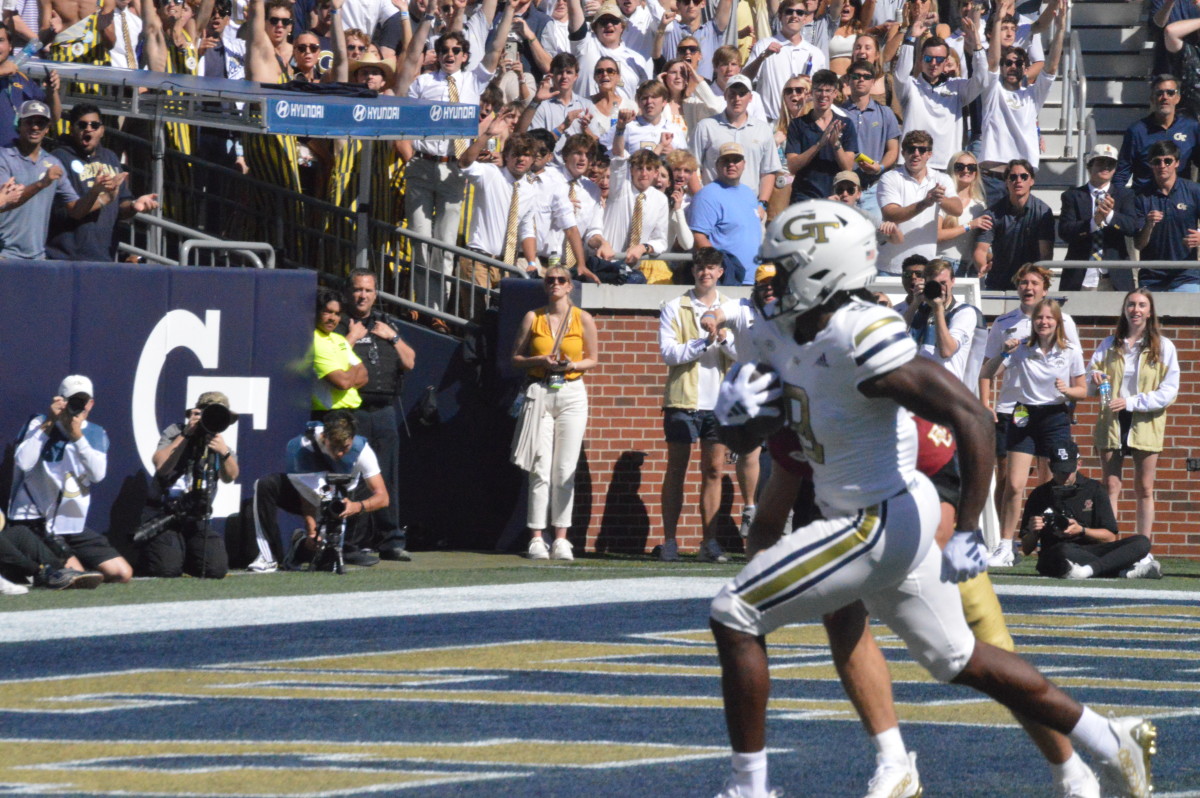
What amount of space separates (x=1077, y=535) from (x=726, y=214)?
3773 mm

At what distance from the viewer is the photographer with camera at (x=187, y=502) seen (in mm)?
12312

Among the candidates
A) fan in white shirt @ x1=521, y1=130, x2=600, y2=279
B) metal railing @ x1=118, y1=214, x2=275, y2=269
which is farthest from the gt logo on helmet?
fan in white shirt @ x1=521, y1=130, x2=600, y2=279

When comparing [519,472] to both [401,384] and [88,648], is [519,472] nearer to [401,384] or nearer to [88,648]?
[401,384]

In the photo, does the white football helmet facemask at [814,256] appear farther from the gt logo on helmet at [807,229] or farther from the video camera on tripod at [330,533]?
the video camera on tripod at [330,533]

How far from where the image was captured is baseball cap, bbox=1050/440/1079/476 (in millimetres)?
13695

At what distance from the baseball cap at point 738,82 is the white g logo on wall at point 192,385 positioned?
4.78 m

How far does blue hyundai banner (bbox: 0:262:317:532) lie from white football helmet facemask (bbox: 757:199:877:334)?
798 centimetres

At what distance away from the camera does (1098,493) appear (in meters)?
13.1

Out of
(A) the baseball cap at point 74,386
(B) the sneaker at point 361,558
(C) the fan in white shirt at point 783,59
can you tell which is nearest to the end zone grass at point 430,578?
(B) the sneaker at point 361,558

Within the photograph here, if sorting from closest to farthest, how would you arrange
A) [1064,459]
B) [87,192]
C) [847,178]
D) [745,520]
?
[87,192], [1064,459], [847,178], [745,520]

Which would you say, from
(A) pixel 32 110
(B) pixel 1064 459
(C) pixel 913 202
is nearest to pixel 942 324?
(B) pixel 1064 459

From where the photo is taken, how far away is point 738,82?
15.6m

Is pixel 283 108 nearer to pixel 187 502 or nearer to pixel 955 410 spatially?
pixel 187 502

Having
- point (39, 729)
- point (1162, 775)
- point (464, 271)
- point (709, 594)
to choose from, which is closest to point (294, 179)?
point (464, 271)
